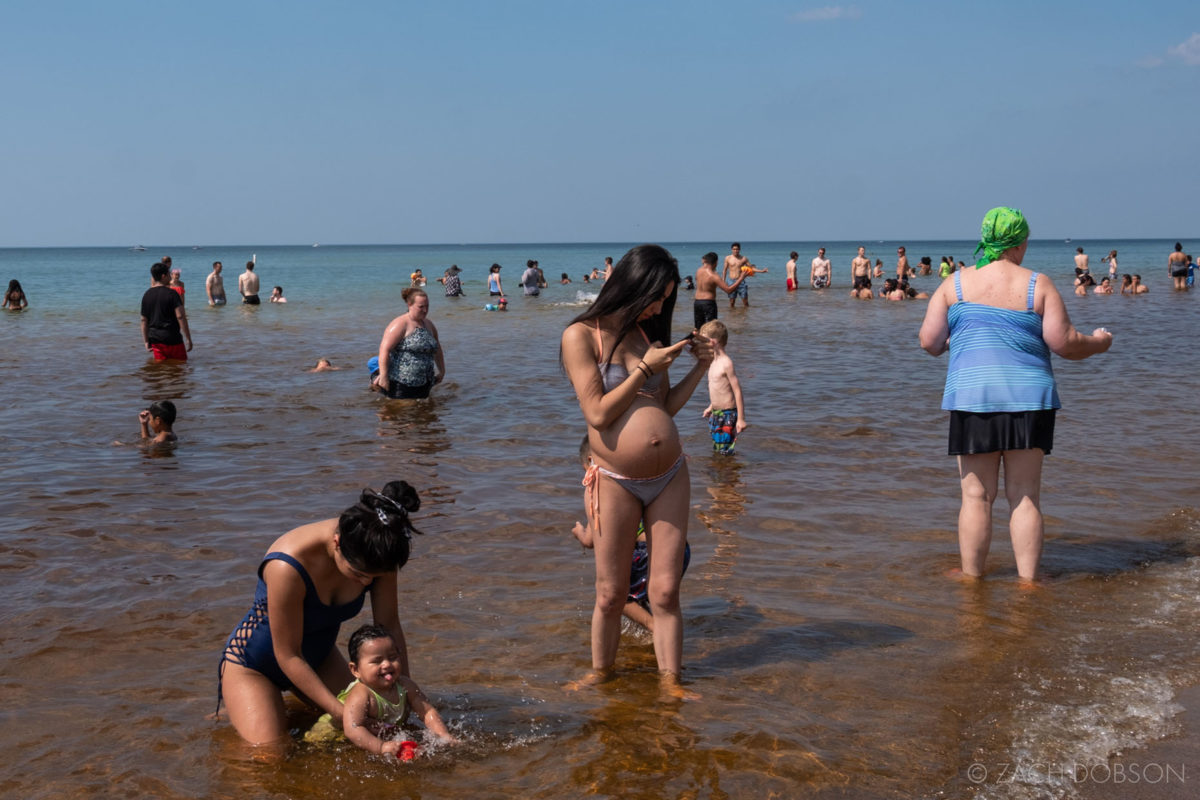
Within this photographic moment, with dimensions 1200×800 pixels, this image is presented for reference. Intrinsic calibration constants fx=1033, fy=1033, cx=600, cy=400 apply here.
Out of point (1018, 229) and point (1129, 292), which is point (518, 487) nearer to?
point (1018, 229)

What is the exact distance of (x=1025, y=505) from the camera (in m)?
5.71

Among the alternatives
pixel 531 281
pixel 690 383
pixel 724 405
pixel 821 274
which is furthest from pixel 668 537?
pixel 821 274

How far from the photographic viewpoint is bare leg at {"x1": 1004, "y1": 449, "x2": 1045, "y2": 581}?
18.5 feet

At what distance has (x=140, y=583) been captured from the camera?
20.2 feet

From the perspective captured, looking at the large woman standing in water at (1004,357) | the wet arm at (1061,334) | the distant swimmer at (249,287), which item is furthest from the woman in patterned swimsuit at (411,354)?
the distant swimmer at (249,287)

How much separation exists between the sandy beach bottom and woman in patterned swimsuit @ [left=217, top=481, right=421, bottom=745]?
102 inches

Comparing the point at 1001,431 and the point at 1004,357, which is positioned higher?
the point at 1004,357

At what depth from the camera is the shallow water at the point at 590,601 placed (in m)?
3.96

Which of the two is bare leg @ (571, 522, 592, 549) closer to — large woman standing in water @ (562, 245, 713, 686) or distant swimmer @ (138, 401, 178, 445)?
large woman standing in water @ (562, 245, 713, 686)

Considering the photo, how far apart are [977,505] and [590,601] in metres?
2.24

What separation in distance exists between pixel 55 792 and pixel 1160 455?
893 cm

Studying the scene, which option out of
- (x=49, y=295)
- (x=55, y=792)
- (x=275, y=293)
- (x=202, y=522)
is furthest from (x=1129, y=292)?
(x=49, y=295)

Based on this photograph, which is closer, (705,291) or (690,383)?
(690,383)

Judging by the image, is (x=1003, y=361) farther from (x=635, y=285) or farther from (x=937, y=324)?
(x=635, y=285)
